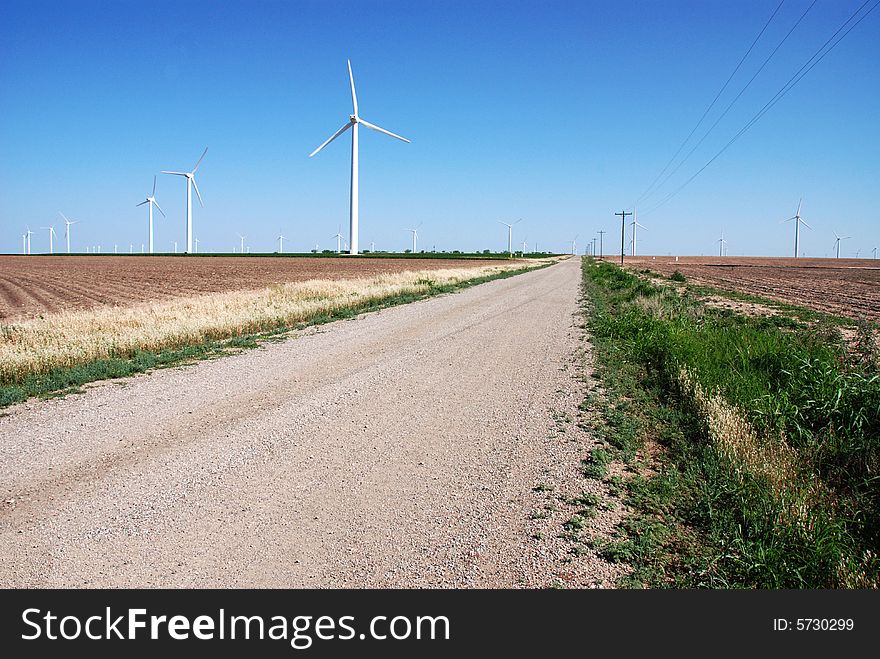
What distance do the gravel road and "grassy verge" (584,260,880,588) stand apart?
820 millimetres

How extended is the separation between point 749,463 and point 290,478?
Answer: 4.87m

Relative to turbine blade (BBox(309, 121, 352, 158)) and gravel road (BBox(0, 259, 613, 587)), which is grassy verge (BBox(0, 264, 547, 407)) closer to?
gravel road (BBox(0, 259, 613, 587))

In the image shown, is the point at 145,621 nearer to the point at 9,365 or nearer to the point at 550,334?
the point at 9,365

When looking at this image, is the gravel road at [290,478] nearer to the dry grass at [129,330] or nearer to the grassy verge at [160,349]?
the grassy verge at [160,349]

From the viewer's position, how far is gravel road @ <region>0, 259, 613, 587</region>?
4.30 meters

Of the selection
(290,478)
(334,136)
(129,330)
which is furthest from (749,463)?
(334,136)

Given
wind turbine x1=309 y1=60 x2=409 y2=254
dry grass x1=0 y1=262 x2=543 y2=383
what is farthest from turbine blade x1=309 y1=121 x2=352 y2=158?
dry grass x1=0 y1=262 x2=543 y2=383

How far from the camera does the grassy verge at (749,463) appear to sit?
171 inches

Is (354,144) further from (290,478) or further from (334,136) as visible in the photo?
(290,478)

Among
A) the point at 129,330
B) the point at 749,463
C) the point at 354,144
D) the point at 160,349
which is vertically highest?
the point at 354,144

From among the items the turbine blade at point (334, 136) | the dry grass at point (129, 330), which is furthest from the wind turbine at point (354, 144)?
the dry grass at point (129, 330)

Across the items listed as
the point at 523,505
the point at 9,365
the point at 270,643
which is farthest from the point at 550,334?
the point at 270,643

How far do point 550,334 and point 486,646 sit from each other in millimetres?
13932

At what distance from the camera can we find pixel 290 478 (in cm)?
610
